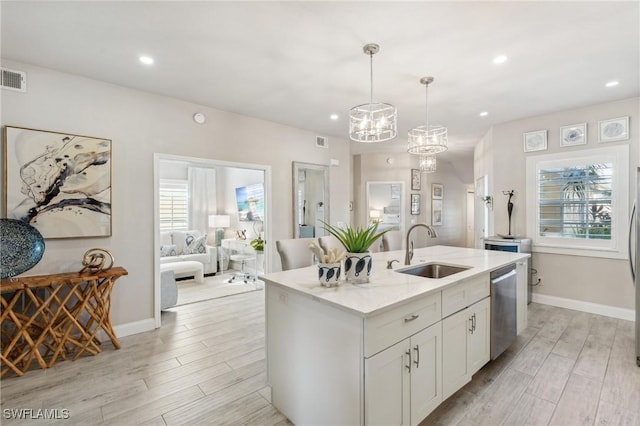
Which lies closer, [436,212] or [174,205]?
[174,205]

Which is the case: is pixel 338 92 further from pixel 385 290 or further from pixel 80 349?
pixel 80 349

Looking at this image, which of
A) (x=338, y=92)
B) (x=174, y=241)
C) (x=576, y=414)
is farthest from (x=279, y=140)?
(x=576, y=414)

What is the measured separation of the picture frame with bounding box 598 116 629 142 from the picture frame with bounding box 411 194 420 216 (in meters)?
3.94

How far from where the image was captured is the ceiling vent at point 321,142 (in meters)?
5.25

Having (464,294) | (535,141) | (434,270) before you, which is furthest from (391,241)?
(535,141)

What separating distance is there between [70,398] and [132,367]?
46 centimetres

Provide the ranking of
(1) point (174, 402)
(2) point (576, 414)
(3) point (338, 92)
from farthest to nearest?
(3) point (338, 92) < (1) point (174, 402) < (2) point (576, 414)

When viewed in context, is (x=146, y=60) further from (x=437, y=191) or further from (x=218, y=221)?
(x=437, y=191)

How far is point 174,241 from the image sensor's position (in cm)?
629

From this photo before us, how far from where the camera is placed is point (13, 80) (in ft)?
8.86

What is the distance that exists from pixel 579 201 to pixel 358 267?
152 inches

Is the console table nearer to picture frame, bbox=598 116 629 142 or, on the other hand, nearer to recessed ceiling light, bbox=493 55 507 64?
recessed ceiling light, bbox=493 55 507 64

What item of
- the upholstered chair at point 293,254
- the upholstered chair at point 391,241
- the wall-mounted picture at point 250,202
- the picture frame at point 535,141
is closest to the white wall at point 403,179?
the wall-mounted picture at point 250,202

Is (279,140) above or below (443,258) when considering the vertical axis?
above
